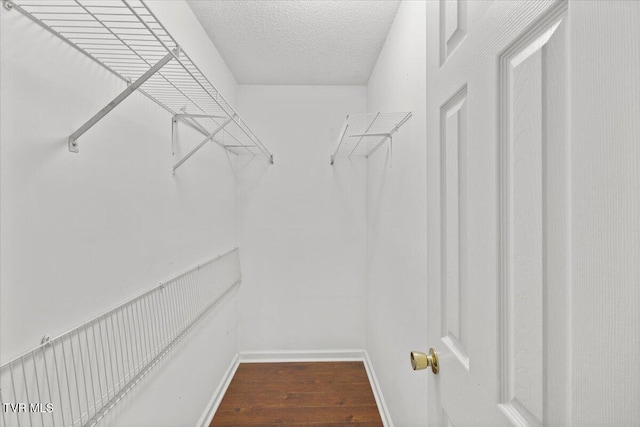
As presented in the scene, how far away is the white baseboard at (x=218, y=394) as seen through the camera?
6.08 ft

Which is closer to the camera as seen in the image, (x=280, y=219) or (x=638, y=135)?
(x=638, y=135)

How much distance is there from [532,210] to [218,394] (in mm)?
2262

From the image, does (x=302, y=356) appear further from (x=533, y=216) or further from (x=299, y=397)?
(x=533, y=216)

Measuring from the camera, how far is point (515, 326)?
47cm

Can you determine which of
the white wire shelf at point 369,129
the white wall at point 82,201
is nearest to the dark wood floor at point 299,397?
the white wall at point 82,201

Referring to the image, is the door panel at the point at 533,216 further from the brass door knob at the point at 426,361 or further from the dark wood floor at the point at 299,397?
the dark wood floor at the point at 299,397

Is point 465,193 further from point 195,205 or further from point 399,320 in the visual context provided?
point 195,205

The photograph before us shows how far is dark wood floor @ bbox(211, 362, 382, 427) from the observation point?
6.27 feet

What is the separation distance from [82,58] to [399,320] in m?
1.65

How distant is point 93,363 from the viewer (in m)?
0.90

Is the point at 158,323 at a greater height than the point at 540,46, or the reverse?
the point at 540,46

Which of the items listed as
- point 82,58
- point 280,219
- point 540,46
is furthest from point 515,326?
point 280,219

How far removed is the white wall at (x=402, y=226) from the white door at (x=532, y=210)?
0.63 meters

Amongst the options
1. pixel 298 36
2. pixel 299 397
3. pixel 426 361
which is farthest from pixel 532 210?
pixel 299 397
